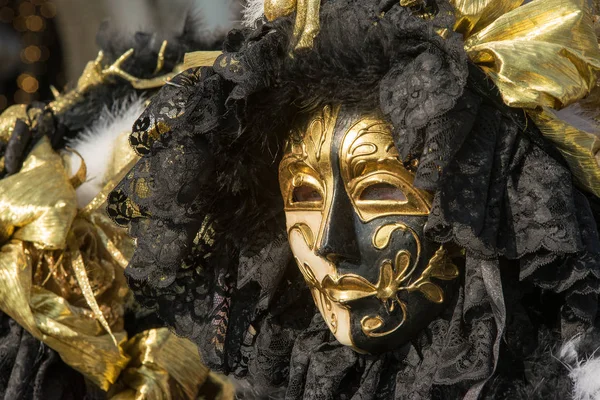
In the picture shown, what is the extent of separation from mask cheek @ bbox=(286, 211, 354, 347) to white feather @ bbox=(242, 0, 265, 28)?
38 cm

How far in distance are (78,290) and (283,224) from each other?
0.67 meters

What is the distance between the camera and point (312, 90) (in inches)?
62.4

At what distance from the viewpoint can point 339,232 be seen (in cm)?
154

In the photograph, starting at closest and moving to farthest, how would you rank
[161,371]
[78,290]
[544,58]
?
[544,58]
[161,371]
[78,290]

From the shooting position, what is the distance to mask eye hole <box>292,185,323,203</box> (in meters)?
1.63

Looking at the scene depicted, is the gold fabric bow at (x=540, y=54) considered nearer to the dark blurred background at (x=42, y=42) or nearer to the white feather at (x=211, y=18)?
the white feather at (x=211, y=18)

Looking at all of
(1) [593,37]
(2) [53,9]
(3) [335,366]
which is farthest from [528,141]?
(2) [53,9]

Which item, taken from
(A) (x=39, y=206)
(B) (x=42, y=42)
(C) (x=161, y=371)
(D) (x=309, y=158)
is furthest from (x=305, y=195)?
(B) (x=42, y=42)

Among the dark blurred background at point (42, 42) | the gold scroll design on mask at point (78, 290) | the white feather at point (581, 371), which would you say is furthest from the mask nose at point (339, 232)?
the dark blurred background at point (42, 42)

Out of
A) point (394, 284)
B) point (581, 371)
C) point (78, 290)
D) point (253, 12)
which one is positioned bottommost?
point (78, 290)

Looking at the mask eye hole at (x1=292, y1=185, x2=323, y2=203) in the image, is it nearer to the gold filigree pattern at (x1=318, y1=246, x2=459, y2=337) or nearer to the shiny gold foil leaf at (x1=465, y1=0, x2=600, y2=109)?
the gold filigree pattern at (x1=318, y1=246, x2=459, y2=337)

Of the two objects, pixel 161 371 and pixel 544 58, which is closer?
pixel 544 58

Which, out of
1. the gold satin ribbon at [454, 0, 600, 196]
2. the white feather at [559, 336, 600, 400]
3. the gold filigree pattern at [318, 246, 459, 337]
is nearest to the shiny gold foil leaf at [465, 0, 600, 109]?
the gold satin ribbon at [454, 0, 600, 196]

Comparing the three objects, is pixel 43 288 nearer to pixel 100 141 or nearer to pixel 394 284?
pixel 100 141
